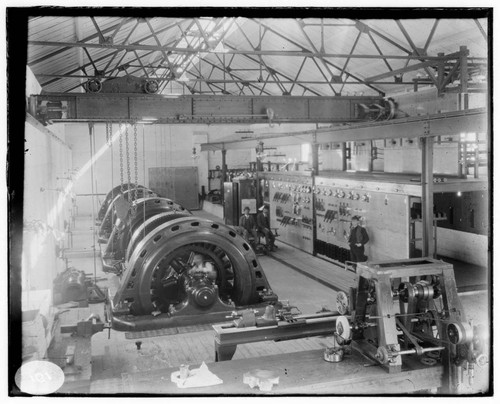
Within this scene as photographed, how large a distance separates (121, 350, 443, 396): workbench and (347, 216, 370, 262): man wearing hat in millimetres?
6191

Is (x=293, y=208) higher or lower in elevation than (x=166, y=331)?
higher

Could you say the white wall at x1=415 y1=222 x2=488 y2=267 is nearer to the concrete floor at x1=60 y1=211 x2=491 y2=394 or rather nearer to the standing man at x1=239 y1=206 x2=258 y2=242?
the concrete floor at x1=60 y1=211 x2=491 y2=394

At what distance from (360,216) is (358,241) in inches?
25.9

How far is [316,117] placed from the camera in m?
9.91

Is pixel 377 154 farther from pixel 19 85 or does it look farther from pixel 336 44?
pixel 19 85

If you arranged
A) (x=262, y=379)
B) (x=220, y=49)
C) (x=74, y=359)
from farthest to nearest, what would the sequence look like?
1. (x=220, y=49)
2. (x=74, y=359)
3. (x=262, y=379)

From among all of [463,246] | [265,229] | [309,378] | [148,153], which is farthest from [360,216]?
[148,153]

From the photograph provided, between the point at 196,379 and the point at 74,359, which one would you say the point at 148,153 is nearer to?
the point at 74,359

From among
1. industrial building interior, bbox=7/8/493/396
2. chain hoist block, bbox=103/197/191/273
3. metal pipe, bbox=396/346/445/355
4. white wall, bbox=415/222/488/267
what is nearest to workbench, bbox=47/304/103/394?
industrial building interior, bbox=7/8/493/396

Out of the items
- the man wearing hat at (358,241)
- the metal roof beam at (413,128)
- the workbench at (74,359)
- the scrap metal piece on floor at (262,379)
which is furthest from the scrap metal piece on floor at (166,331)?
the man wearing hat at (358,241)

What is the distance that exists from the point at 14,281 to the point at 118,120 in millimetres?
5093

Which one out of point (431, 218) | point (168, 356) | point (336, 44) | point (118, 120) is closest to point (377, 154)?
point (336, 44)

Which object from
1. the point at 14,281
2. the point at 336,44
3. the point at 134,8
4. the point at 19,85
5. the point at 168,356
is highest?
the point at 336,44

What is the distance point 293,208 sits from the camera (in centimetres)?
1414
